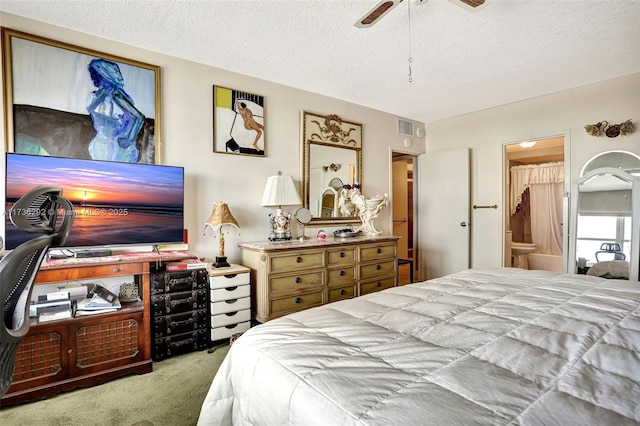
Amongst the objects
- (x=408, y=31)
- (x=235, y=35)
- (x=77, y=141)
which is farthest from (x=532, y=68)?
(x=77, y=141)

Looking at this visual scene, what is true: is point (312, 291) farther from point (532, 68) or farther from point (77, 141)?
point (532, 68)

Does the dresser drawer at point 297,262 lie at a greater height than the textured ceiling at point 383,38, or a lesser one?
lesser

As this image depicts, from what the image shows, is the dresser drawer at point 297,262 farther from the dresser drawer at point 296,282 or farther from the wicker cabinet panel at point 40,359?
the wicker cabinet panel at point 40,359

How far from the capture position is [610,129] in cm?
339

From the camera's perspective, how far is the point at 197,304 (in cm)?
258

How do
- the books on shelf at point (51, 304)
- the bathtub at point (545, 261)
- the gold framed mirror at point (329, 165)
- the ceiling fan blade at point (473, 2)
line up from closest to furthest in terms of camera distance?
the ceiling fan blade at point (473, 2)
the books on shelf at point (51, 304)
the gold framed mirror at point (329, 165)
the bathtub at point (545, 261)

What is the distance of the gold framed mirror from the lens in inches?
148

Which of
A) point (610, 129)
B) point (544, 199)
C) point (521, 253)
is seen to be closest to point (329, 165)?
point (610, 129)

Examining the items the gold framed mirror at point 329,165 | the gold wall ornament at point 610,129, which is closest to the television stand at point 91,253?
the gold framed mirror at point 329,165

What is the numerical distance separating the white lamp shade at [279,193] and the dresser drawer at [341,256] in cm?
63

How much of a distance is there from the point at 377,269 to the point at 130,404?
2.52 metres

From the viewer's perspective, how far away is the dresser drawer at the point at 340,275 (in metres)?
3.22

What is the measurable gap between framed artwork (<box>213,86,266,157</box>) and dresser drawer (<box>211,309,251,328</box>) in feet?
5.01

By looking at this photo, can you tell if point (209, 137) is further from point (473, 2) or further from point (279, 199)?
point (473, 2)
